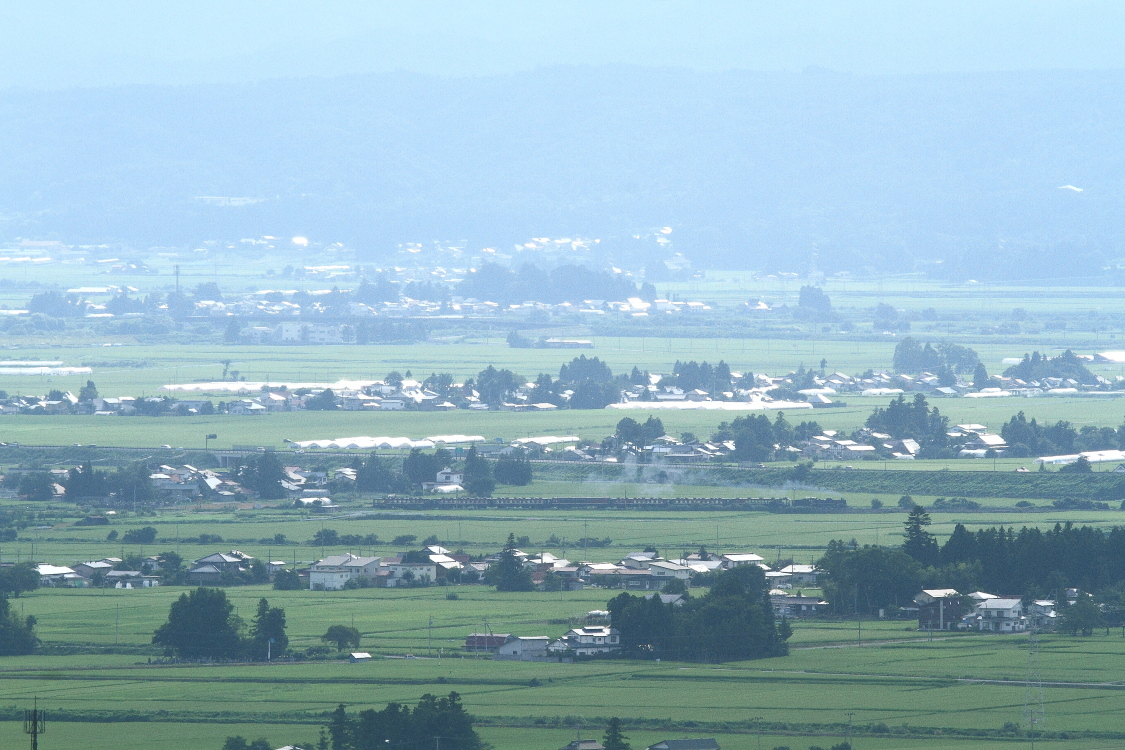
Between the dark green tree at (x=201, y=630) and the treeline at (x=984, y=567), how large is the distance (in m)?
8.55

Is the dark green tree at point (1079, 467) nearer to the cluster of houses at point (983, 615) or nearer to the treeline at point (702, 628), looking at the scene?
the cluster of houses at point (983, 615)

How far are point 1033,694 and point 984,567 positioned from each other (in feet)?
24.4

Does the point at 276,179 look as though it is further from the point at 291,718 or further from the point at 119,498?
the point at 291,718

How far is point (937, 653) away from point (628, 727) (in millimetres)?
5718

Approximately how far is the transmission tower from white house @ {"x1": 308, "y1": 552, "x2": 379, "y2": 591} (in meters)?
10.6

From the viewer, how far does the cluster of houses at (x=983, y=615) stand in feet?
98.5

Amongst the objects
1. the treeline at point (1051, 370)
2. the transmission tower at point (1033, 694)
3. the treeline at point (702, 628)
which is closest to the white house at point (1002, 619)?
the transmission tower at point (1033, 694)

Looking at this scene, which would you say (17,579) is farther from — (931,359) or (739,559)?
(931,359)

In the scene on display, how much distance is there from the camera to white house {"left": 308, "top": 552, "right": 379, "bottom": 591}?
34000mm

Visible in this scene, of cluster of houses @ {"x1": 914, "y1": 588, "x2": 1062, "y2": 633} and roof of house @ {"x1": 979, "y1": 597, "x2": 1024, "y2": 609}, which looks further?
roof of house @ {"x1": 979, "y1": 597, "x2": 1024, "y2": 609}

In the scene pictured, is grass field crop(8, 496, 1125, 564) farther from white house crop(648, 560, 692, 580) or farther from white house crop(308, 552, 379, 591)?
white house crop(648, 560, 692, 580)

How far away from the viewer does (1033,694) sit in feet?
81.9

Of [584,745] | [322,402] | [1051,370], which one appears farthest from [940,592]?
[1051,370]

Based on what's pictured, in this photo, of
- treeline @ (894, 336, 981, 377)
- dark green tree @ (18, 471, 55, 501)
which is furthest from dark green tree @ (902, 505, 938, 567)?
treeline @ (894, 336, 981, 377)
